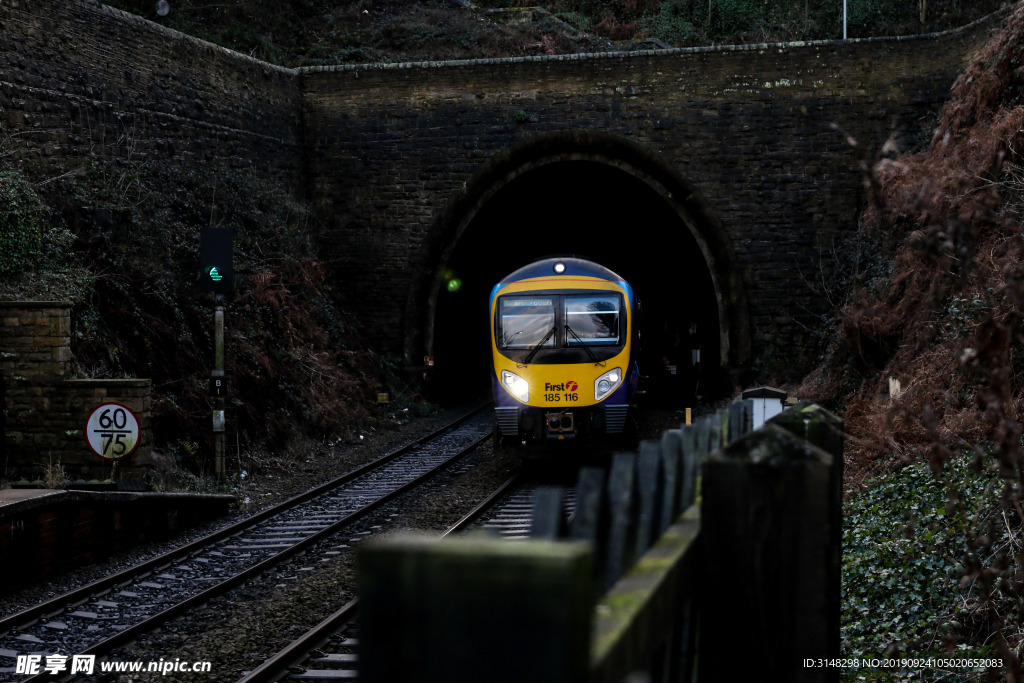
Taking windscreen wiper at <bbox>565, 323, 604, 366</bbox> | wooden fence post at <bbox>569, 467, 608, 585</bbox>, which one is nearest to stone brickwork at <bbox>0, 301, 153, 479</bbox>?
windscreen wiper at <bbox>565, 323, 604, 366</bbox>

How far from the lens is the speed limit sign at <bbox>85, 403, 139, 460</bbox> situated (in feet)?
31.7

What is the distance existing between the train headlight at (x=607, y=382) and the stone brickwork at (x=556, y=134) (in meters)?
7.55

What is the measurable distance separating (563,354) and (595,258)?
711 inches

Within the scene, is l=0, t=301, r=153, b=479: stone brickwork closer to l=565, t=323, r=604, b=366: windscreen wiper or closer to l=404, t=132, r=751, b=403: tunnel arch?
l=565, t=323, r=604, b=366: windscreen wiper

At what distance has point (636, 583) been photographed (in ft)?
4.91

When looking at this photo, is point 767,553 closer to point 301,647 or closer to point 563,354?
point 301,647

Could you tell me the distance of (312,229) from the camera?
2022cm

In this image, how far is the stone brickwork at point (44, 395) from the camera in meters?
10.0

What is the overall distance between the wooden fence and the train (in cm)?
959

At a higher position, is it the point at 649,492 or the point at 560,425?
the point at 649,492

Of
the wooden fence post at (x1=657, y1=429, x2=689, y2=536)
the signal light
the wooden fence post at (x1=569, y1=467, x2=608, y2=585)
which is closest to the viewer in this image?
the wooden fence post at (x1=569, y1=467, x2=608, y2=585)

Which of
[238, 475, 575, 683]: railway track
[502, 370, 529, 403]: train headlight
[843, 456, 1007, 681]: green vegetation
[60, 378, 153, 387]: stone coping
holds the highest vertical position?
[60, 378, 153, 387]: stone coping

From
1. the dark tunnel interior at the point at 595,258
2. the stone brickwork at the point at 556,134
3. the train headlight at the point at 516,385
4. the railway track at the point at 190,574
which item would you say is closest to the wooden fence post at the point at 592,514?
the railway track at the point at 190,574

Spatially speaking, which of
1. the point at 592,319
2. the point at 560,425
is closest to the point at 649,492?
the point at 560,425
